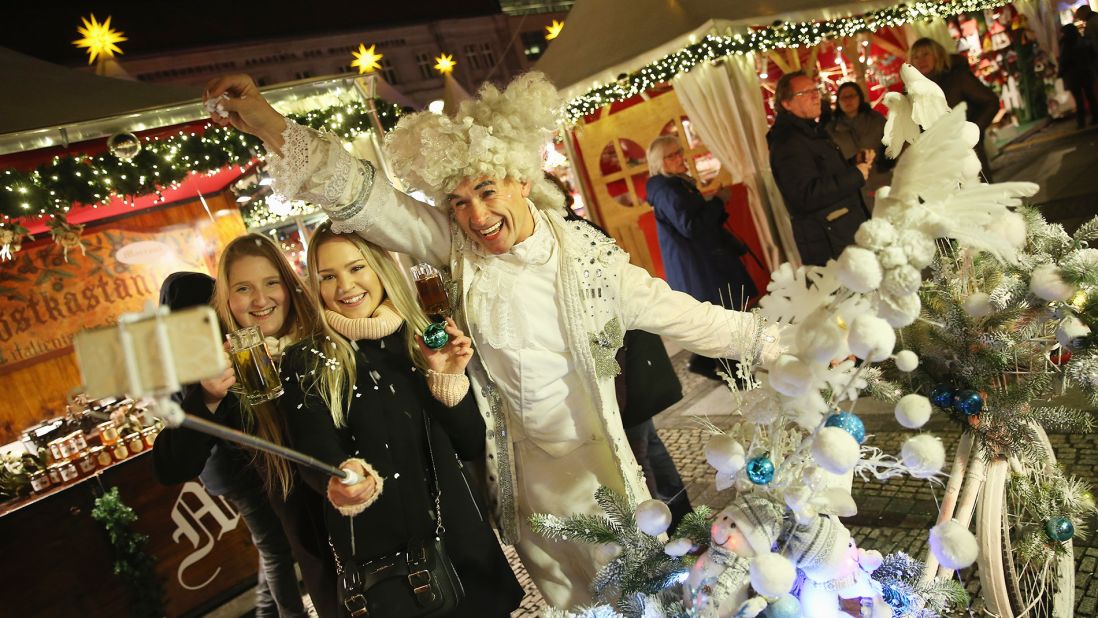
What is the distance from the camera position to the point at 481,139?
1.96 m

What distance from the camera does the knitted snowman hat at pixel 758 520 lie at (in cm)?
125

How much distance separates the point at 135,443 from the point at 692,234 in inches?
150

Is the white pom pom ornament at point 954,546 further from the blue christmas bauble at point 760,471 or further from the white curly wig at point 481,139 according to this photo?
the white curly wig at point 481,139

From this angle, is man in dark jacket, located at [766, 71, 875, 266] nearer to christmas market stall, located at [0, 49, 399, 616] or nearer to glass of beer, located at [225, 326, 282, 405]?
christmas market stall, located at [0, 49, 399, 616]

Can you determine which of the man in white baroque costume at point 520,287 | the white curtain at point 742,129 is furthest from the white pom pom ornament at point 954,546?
the white curtain at point 742,129

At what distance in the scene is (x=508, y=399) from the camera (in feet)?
6.91

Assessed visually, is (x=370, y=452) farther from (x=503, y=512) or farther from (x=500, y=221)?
(x=500, y=221)

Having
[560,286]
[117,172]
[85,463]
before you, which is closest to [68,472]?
[85,463]

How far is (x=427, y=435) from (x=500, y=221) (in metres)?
0.64

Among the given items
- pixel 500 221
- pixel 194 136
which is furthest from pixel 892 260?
pixel 194 136

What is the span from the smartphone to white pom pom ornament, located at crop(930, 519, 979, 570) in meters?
1.31

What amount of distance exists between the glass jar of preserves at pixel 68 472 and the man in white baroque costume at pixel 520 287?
2.92 meters

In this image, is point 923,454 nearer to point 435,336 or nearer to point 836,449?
point 836,449

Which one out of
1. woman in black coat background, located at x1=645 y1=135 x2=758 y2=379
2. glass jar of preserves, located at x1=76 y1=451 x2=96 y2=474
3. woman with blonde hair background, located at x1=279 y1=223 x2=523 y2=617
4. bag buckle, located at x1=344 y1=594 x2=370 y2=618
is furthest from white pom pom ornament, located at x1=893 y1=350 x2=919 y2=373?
glass jar of preserves, located at x1=76 y1=451 x2=96 y2=474
